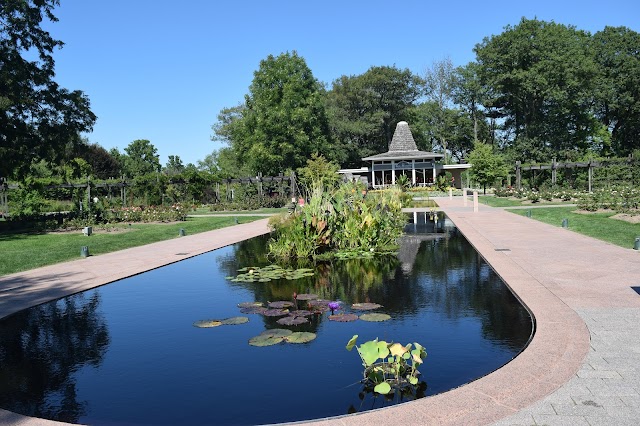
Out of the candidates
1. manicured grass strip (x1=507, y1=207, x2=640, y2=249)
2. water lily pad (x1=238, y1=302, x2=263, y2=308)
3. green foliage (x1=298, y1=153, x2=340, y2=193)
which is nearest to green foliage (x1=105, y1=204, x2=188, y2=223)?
green foliage (x1=298, y1=153, x2=340, y2=193)

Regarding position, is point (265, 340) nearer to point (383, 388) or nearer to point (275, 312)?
point (275, 312)

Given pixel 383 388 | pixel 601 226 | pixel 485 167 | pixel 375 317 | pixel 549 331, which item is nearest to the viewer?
pixel 383 388

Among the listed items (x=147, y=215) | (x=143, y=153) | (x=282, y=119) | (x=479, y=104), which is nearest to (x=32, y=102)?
(x=147, y=215)

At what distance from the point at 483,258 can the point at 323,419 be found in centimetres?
773

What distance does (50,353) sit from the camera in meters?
5.57

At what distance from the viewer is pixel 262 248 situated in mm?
13562

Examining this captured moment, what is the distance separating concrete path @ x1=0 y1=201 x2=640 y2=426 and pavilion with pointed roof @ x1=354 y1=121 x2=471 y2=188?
37.1 meters

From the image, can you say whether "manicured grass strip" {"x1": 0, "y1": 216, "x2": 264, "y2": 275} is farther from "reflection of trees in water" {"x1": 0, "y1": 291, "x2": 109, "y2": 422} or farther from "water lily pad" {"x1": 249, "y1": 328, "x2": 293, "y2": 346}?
"water lily pad" {"x1": 249, "y1": 328, "x2": 293, "y2": 346}

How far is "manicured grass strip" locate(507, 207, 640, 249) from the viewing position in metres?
12.2

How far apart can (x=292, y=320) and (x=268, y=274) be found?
326cm

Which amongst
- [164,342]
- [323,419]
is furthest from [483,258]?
[323,419]

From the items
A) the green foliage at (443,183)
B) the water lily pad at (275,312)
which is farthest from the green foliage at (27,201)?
the green foliage at (443,183)

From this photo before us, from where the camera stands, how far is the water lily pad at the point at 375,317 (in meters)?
6.27

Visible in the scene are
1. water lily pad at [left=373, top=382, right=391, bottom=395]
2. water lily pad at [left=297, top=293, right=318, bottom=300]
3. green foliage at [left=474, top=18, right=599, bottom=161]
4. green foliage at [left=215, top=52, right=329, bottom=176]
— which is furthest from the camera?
green foliage at [left=474, top=18, right=599, bottom=161]
